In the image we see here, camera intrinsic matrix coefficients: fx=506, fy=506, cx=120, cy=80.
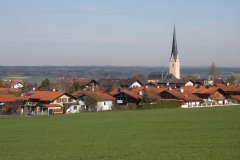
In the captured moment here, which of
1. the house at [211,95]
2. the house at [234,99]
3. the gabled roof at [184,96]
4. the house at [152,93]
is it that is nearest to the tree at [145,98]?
the house at [152,93]

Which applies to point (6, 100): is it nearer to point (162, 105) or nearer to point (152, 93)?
point (162, 105)

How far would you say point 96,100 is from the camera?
8112 cm

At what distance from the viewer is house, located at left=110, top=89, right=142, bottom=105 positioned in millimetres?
87188

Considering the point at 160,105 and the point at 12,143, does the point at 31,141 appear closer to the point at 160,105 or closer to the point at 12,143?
the point at 12,143

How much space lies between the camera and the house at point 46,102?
7444 centimetres

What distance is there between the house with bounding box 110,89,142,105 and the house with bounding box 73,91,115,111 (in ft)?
9.59

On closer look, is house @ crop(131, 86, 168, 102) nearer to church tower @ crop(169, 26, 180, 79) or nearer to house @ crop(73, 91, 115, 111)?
house @ crop(73, 91, 115, 111)

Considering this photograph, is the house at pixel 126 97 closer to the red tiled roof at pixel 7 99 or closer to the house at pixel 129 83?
the red tiled roof at pixel 7 99

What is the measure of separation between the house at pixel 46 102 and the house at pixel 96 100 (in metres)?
2.29

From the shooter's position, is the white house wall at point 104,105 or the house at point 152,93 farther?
the house at point 152,93

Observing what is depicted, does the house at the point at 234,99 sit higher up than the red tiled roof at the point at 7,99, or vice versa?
the red tiled roof at the point at 7,99

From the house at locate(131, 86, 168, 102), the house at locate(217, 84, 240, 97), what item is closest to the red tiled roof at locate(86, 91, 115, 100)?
the house at locate(131, 86, 168, 102)

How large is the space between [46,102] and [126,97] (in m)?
17.6

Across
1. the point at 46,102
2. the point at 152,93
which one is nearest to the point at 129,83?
the point at 152,93
